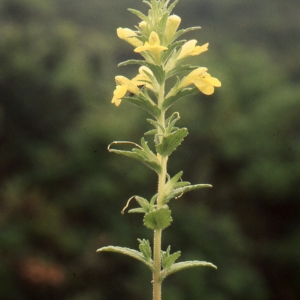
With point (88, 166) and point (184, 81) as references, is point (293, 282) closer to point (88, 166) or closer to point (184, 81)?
point (88, 166)

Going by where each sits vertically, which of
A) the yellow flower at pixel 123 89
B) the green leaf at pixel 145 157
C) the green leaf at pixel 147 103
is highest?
the yellow flower at pixel 123 89

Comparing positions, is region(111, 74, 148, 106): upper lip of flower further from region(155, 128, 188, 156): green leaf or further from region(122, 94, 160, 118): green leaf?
region(155, 128, 188, 156): green leaf

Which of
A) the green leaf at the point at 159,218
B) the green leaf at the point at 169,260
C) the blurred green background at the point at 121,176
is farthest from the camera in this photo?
the blurred green background at the point at 121,176

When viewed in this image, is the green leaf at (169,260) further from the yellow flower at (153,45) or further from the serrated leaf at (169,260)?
the yellow flower at (153,45)

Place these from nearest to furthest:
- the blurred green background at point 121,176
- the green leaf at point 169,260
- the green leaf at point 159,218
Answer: the green leaf at point 159,218, the green leaf at point 169,260, the blurred green background at point 121,176

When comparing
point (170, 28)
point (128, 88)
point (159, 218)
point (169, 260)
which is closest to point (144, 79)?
point (128, 88)

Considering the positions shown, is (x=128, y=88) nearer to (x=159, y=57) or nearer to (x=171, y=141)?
(x=159, y=57)

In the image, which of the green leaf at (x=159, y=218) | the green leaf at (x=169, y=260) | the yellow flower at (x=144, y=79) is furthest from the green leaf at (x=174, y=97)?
the green leaf at (x=169, y=260)
